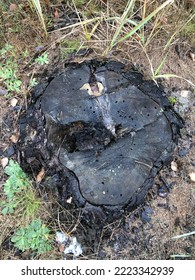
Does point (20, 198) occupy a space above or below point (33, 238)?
above

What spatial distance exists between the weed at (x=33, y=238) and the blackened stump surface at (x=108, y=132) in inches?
14.9

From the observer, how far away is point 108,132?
1.66m

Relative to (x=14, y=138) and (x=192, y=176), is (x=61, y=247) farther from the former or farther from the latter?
(x=192, y=176)

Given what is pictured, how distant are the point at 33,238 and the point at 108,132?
73 cm

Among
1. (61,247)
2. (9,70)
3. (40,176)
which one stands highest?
(9,70)

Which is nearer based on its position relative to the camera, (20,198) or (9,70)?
(20,198)

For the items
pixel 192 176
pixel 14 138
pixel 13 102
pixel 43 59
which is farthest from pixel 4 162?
pixel 192 176

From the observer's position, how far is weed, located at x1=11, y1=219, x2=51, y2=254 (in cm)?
181

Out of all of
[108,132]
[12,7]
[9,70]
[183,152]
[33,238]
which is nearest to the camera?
[108,132]

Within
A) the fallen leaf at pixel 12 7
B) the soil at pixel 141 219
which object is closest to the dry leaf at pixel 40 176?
the soil at pixel 141 219

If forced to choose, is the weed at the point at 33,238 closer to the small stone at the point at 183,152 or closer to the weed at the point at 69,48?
the small stone at the point at 183,152

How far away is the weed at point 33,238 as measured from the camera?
5.94 ft

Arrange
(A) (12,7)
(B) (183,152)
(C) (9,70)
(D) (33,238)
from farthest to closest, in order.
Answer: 1. (A) (12,7)
2. (C) (9,70)
3. (B) (183,152)
4. (D) (33,238)

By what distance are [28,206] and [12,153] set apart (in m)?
0.33
